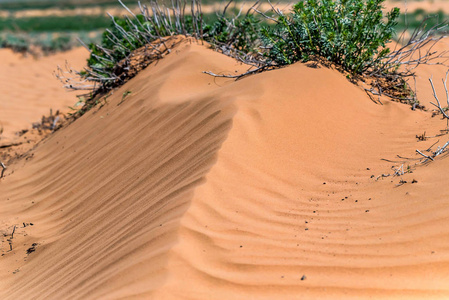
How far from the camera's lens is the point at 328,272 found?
280cm

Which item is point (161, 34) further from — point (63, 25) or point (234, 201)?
point (63, 25)

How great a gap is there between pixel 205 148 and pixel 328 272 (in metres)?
1.57

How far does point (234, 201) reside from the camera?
3.46 meters

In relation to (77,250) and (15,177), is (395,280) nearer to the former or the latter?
(77,250)

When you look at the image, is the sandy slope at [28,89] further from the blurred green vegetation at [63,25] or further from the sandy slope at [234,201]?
the blurred green vegetation at [63,25]

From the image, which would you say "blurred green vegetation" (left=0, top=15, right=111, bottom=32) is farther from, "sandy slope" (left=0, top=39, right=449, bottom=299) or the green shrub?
"sandy slope" (left=0, top=39, right=449, bottom=299)

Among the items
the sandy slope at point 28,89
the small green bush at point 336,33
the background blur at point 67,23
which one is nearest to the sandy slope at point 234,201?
the small green bush at point 336,33

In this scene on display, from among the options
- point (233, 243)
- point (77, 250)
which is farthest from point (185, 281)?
point (77, 250)

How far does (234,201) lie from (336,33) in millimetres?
2358

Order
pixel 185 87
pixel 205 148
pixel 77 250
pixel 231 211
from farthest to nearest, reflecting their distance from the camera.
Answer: pixel 185 87
pixel 205 148
pixel 77 250
pixel 231 211

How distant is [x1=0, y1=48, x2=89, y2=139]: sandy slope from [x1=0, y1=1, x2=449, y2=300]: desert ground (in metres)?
2.55

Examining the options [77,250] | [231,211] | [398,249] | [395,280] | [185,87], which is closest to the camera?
[395,280]

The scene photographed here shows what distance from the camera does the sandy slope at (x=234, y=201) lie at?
280 centimetres

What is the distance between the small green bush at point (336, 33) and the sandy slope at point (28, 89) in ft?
13.1
